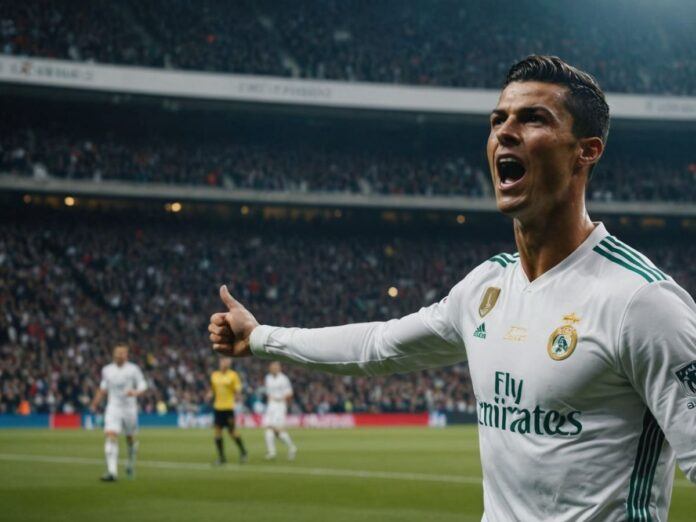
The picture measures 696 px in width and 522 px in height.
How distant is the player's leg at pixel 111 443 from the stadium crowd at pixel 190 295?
20.4m

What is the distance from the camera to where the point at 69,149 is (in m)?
48.9

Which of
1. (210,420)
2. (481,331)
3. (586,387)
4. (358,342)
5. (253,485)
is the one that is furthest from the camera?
(210,420)

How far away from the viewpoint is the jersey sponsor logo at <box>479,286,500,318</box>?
3.26 meters

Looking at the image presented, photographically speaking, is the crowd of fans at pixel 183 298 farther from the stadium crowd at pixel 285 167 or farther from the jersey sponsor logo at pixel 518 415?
the jersey sponsor logo at pixel 518 415

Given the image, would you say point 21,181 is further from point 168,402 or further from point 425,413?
point 425,413

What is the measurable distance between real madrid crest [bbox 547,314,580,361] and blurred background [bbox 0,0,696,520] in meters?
38.2

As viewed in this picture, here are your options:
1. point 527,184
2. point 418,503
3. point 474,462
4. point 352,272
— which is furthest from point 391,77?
point 527,184

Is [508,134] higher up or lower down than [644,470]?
higher up

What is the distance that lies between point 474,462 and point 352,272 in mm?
28709

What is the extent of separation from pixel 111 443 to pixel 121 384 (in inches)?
52.4

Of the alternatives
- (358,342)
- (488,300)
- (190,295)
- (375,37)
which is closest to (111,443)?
(358,342)

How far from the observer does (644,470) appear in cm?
289

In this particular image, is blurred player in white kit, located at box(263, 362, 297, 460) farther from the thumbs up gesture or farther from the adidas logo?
the adidas logo

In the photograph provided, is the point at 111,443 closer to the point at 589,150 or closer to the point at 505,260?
the point at 505,260
